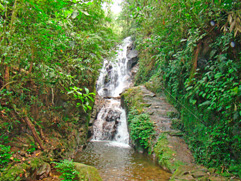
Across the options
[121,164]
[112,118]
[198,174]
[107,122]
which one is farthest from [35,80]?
[112,118]

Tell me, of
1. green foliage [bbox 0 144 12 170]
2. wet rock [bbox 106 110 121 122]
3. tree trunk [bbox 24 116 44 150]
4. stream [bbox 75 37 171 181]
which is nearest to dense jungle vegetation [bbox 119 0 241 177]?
stream [bbox 75 37 171 181]

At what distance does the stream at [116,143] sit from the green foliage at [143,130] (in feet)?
1.88

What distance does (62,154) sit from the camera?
5.55 metres

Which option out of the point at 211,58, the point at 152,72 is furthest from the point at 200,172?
the point at 152,72

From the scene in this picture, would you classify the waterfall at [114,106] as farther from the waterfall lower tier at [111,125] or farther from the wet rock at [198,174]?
the wet rock at [198,174]

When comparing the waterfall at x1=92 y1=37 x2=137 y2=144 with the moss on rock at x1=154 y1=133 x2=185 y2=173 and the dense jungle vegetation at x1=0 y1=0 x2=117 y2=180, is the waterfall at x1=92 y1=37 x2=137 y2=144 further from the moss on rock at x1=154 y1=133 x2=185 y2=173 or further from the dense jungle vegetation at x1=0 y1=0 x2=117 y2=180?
the dense jungle vegetation at x1=0 y1=0 x2=117 y2=180

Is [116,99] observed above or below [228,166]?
above

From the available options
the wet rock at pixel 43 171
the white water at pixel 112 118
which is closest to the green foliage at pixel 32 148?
the wet rock at pixel 43 171

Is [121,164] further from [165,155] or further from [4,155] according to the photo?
[4,155]

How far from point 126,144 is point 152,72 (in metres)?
6.27

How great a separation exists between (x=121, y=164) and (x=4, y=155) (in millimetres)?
3590

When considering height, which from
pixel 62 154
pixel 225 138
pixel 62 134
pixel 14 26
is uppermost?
pixel 14 26

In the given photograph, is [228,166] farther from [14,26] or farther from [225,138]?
[14,26]

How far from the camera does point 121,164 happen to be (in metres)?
5.73
